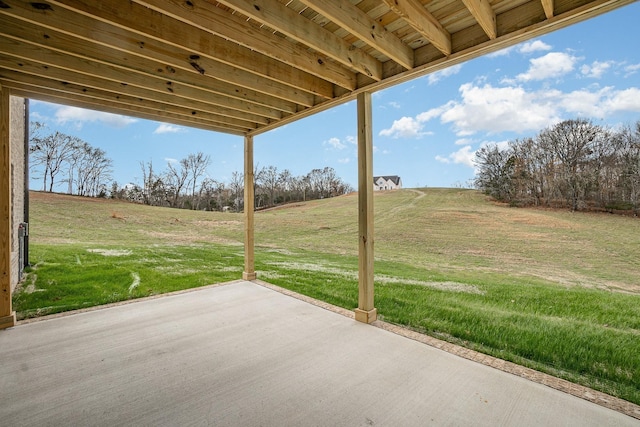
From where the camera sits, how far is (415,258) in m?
9.01

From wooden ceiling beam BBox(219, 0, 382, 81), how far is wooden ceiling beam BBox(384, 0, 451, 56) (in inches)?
24.0

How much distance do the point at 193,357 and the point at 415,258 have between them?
7.88m

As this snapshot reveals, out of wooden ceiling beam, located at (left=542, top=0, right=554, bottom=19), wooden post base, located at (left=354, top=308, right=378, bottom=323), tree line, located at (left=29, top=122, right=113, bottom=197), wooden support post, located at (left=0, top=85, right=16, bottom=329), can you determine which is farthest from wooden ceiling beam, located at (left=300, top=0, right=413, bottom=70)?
tree line, located at (left=29, top=122, right=113, bottom=197)

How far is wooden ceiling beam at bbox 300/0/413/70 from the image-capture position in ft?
5.80

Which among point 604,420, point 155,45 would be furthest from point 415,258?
point 155,45

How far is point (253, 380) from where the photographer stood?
6.28 ft

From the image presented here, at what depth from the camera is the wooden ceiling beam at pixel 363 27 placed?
1768 mm

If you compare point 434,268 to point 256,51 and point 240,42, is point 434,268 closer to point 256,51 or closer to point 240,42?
point 256,51

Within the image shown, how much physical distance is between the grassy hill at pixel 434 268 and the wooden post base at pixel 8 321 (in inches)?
15.3

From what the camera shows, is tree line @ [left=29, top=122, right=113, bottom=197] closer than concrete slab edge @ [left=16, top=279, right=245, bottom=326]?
No

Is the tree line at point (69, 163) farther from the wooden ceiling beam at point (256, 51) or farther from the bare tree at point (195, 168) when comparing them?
the wooden ceiling beam at point (256, 51)

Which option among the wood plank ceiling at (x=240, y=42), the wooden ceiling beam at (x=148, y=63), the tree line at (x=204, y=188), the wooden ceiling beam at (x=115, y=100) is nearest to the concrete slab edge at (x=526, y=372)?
the wood plank ceiling at (x=240, y=42)

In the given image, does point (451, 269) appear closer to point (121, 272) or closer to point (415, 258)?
point (415, 258)

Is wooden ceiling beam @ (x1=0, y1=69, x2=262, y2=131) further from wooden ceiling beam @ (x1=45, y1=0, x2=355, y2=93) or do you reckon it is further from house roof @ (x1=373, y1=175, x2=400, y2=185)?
house roof @ (x1=373, y1=175, x2=400, y2=185)
